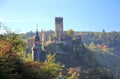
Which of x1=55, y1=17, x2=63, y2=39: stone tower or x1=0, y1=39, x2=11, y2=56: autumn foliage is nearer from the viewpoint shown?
x1=0, y1=39, x2=11, y2=56: autumn foliage

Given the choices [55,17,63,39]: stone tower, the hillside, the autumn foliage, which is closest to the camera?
the autumn foliage

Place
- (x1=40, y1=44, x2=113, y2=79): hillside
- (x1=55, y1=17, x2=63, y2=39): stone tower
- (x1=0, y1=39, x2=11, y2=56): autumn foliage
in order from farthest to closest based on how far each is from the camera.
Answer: (x1=55, y1=17, x2=63, y2=39): stone tower → (x1=40, y1=44, x2=113, y2=79): hillside → (x1=0, y1=39, x2=11, y2=56): autumn foliage

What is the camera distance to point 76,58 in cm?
10650

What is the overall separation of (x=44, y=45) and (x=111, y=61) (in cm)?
6220

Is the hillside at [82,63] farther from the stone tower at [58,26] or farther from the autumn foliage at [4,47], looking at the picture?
the autumn foliage at [4,47]

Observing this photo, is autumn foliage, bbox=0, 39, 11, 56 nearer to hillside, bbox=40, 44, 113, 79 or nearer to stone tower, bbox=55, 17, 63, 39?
hillside, bbox=40, 44, 113, 79

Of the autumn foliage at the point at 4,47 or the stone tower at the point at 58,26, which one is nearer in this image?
the autumn foliage at the point at 4,47

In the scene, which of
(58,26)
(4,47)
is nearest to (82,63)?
(58,26)

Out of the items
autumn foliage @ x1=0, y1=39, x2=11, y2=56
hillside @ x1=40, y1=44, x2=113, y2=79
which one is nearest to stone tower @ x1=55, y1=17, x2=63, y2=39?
hillside @ x1=40, y1=44, x2=113, y2=79

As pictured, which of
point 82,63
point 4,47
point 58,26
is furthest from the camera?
point 58,26

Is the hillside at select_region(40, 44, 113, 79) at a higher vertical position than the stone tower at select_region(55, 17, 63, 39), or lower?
lower

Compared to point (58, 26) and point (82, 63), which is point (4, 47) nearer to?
point (82, 63)

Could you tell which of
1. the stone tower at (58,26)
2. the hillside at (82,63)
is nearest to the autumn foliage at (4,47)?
the hillside at (82,63)

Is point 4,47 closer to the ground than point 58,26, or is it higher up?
higher up
